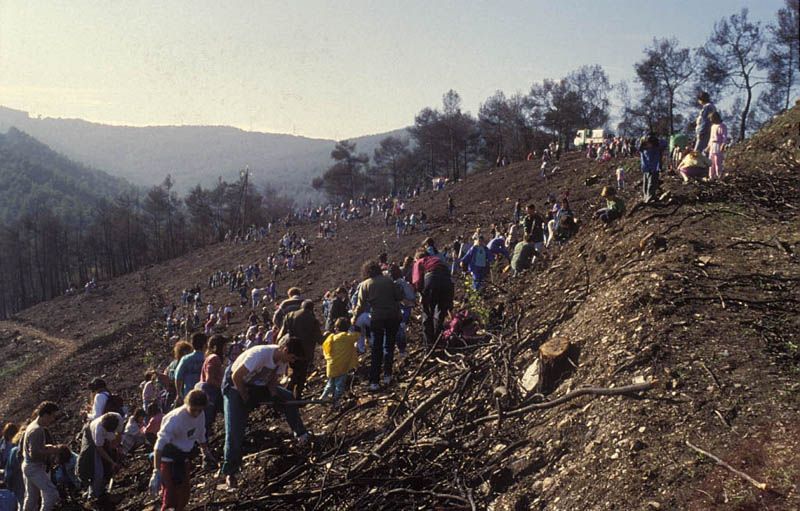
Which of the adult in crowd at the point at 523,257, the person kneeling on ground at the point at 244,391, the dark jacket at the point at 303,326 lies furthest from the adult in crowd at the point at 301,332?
the adult in crowd at the point at 523,257

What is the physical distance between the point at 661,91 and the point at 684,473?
136ft

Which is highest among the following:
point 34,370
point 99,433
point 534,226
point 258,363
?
point 534,226

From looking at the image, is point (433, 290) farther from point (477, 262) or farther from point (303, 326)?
point (477, 262)

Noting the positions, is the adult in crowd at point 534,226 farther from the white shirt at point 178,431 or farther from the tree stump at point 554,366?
the white shirt at point 178,431

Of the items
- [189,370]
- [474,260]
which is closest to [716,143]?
[474,260]

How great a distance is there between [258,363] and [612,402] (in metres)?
3.57

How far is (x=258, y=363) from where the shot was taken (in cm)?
586

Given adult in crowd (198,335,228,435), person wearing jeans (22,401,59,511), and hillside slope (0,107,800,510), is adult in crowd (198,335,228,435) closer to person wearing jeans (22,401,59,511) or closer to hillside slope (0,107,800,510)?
hillside slope (0,107,800,510)

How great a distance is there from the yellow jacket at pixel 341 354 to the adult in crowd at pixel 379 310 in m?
0.37

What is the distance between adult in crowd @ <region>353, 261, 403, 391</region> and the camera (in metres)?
7.35

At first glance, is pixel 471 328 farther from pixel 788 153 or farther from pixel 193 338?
pixel 788 153

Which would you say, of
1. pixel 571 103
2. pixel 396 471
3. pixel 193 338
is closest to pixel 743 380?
pixel 396 471

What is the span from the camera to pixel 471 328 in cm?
788

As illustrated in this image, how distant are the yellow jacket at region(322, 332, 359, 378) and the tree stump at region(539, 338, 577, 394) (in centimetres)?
258
